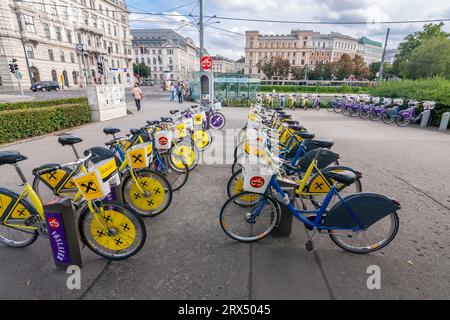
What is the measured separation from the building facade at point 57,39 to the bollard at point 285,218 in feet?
84.8

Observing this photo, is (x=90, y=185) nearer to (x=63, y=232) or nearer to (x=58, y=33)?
(x=63, y=232)

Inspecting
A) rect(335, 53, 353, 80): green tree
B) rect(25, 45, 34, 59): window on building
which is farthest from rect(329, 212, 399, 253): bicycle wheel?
rect(335, 53, 353, 80): green tree

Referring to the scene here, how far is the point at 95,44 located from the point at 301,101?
50.5 m

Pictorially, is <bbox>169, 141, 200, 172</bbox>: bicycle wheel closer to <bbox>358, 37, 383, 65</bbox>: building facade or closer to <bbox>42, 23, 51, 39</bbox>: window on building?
<bbox>42, 23, 51, 39</bbox>: window on building

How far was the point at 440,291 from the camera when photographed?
214 centimetres

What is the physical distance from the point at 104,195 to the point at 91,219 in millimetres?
359

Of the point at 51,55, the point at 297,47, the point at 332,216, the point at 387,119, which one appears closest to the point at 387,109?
the point at 387,119

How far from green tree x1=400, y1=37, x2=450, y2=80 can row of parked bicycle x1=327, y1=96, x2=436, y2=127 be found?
25.4 meters

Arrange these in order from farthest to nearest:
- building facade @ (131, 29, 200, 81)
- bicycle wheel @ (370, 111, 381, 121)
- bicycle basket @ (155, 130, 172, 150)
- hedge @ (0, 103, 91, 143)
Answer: building facade @ (131, 29, 200, 81) < bicycle wheel @ (370, 111, 381, 121) < hedge @ (0, 103, 91, 143) < bicycle basket @ (155, 130, 172, 150)

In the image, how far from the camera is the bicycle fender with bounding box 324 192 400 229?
237cm

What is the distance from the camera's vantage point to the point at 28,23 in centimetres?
3506

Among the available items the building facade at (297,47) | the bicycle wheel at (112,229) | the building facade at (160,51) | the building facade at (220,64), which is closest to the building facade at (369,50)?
the building facade at (297,47)
